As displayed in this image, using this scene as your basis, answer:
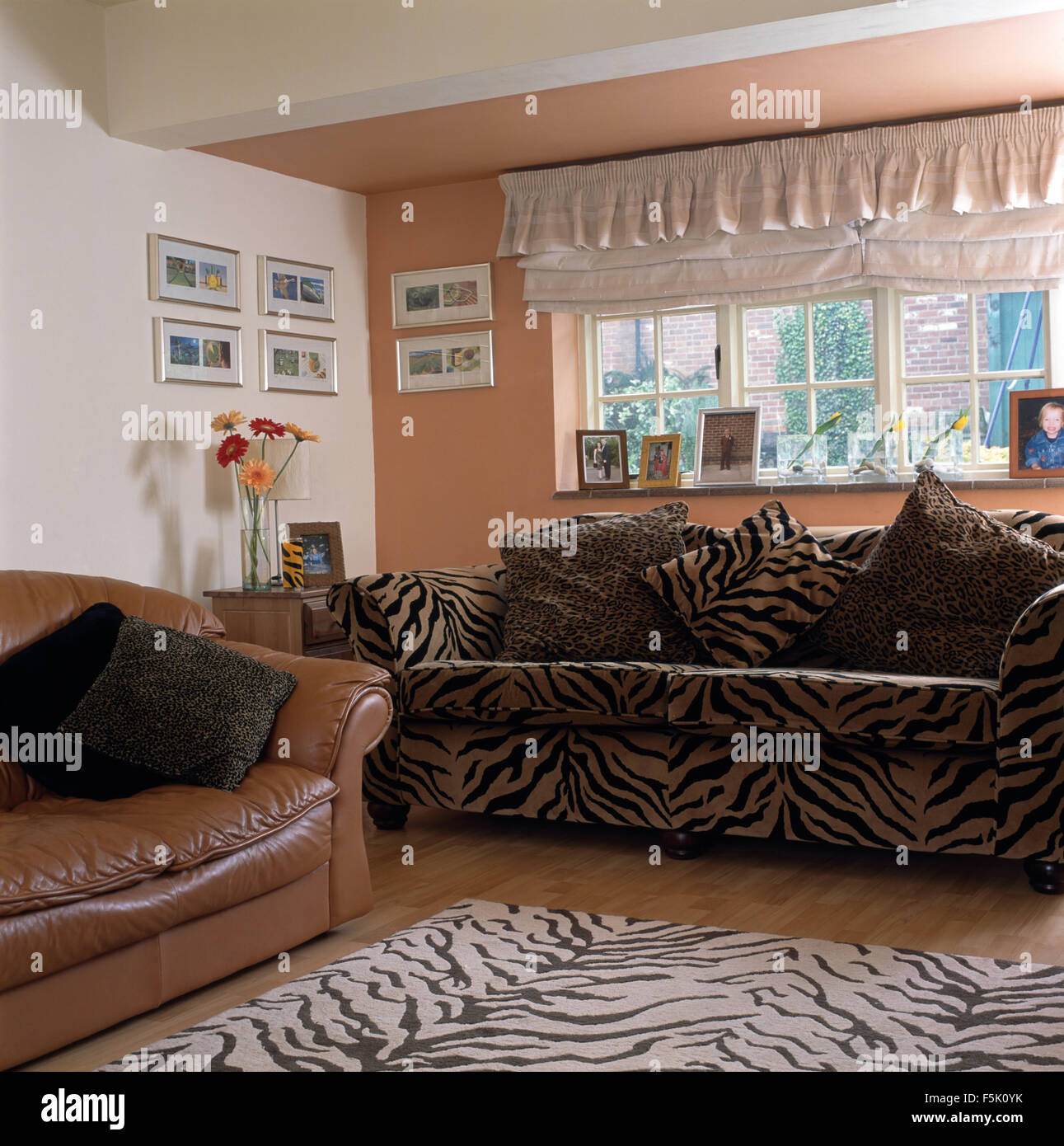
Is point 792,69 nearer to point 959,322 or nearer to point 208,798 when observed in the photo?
point 959,322

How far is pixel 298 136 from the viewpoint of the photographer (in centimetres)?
478

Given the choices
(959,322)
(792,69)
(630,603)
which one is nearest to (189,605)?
(630,603)

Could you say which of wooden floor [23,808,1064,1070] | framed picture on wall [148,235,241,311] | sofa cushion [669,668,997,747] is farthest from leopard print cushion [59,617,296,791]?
framed picture on wall [148,235,241,311]

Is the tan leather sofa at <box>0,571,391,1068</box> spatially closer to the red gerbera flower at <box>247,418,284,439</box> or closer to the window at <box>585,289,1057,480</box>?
the red gerbera flower at <box>247,418,284,439</box>

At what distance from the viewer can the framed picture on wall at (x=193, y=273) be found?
4.62 metres

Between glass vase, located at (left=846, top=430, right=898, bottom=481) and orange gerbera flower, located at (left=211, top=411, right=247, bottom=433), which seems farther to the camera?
glass vase, located at (left=846, top=430, right=898, bottom=481)

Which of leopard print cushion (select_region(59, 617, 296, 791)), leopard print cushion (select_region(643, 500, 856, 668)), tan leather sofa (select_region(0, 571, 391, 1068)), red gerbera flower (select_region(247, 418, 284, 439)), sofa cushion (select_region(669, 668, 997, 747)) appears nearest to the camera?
tan leather sofa (select_region(0, 571, 391, 1068))

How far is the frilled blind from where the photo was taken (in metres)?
4.58

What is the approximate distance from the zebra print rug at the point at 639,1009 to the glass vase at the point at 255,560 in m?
2.34

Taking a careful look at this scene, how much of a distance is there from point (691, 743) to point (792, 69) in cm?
238

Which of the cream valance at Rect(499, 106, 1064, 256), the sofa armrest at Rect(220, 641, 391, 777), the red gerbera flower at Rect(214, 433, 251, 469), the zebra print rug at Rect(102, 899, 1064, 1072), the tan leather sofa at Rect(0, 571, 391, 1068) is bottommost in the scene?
the zebra print rug at Rect(102, 899, 1064, 1072)

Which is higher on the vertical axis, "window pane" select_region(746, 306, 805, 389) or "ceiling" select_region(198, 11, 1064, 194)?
"ceiling" select_region(198, 11, 1064, 194)

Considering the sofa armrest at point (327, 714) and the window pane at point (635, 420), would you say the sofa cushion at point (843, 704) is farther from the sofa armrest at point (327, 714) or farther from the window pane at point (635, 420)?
the window pane at point (635, 420)

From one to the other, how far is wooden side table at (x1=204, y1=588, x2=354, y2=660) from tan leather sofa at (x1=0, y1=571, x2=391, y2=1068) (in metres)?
1.51
